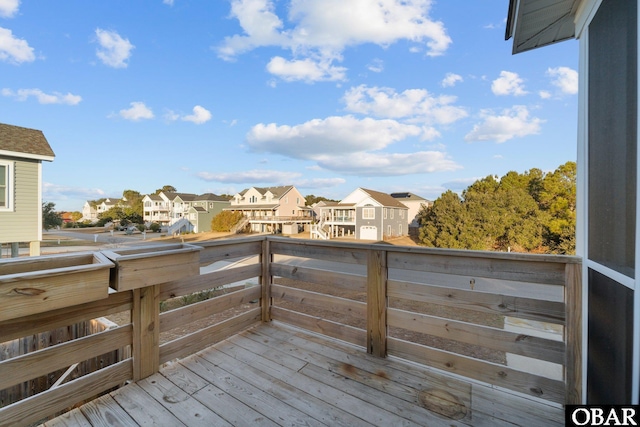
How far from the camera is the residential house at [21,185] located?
7.08m

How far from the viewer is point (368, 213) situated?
23000 mm

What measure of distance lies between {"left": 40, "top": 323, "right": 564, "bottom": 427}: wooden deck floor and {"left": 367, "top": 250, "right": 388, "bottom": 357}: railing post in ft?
0.38

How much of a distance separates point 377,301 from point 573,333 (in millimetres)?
1181

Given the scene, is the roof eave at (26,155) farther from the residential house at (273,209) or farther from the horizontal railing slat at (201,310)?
the residential house at (273,209)

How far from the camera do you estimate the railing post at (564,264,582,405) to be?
1.55m

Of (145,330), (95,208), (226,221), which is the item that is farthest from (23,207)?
(95,208)

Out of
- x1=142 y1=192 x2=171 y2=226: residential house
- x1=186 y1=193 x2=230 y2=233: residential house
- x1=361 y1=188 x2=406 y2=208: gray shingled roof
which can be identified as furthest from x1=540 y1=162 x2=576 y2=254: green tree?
x1=142 y1=192 x2=171 y2=226: residential house

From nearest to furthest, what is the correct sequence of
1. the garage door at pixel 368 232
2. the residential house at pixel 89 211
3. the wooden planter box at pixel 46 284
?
the wooden planter box at pixel 46 284
the garage door at pixel 368 232
the residential house at pixel 89 211

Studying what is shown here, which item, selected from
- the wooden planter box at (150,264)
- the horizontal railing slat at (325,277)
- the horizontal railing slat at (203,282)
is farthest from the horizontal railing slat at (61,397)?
the horizontal railing slat at (325,277)

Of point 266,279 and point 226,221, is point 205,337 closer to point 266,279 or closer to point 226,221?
point 266,279

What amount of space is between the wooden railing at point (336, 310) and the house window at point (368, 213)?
67.6 ft

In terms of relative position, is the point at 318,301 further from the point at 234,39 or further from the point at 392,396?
the point at 234,39

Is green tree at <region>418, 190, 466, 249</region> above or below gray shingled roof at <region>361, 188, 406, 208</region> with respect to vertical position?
below

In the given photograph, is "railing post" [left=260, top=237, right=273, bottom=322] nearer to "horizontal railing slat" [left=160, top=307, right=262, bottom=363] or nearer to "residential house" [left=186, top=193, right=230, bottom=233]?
"horizontal railing slat" [left=160, top=307, right=262, bottom=363]
